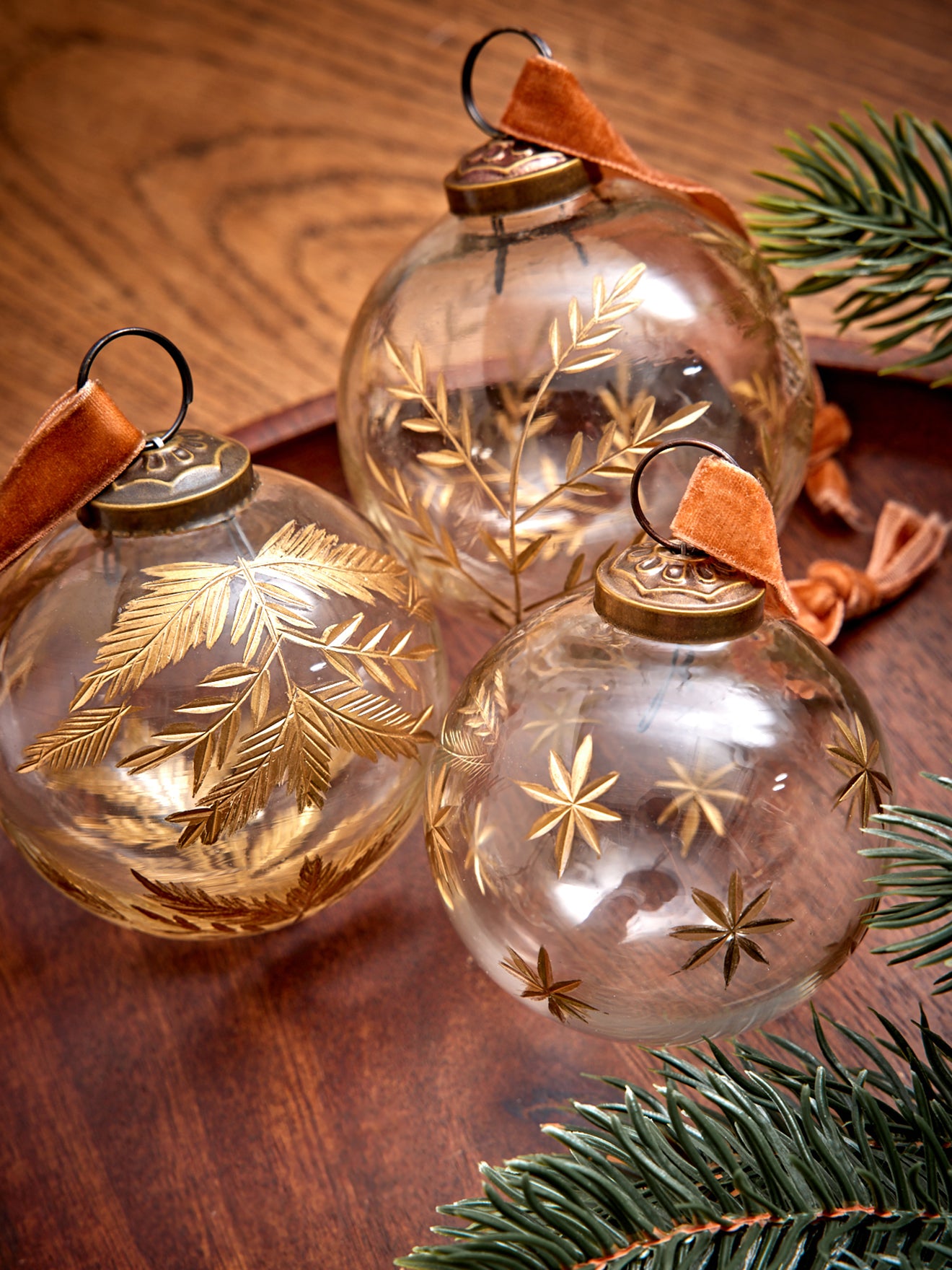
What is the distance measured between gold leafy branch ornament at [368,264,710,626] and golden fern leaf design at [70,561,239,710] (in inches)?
4.7

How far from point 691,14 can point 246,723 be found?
2.57 feet

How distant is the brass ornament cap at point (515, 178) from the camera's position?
0.43 m

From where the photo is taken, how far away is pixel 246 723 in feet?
1.17

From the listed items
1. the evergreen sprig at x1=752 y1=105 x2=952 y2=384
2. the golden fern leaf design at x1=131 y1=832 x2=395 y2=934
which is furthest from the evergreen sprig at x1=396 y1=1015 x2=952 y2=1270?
the evergreen sprig at x1=752 y1=105 x2=952 y2=384

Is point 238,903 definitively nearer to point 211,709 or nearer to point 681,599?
point 211,709

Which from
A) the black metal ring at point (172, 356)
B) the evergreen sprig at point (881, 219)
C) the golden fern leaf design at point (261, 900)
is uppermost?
the evergreen sprig at point (881, 219)

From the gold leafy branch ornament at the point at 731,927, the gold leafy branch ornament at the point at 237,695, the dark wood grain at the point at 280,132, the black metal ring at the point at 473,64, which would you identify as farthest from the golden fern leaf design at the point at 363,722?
the dark wood grain at the point at 280,132

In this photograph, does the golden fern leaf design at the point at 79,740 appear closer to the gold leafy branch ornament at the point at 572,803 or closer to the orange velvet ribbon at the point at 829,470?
the gold leafy branch ornament at the point at 572,803

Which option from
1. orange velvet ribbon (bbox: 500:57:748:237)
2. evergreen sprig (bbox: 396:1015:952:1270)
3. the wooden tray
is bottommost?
the wooden tray

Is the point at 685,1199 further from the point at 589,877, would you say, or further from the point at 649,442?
the point at 649,442

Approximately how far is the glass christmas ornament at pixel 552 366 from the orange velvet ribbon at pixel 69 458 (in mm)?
118

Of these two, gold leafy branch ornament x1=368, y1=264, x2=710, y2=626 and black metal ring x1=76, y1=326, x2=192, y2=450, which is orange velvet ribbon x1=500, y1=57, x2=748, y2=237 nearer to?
gold leafy branch ornament x1=368, y1=264, x2=710, y2=626

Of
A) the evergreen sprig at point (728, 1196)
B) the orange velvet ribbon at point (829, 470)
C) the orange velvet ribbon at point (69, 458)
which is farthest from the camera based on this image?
the orange velvet ribbon at point (829, 470)

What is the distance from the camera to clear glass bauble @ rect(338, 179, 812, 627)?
0.43m
